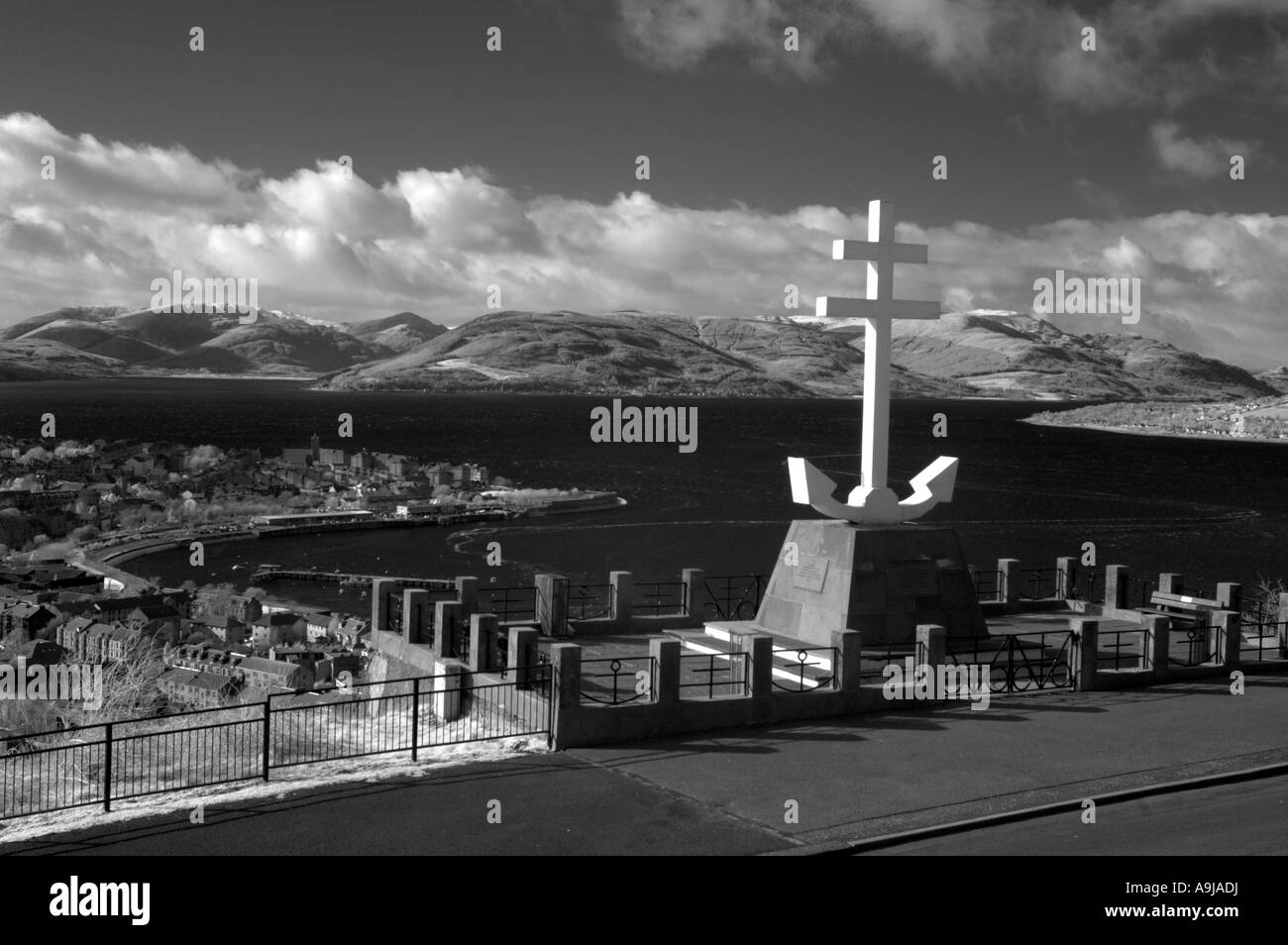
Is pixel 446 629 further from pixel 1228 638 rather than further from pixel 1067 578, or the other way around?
pixel 1067 578

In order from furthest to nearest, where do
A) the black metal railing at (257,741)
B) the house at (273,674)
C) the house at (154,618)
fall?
the house at (154,618)
the house at (273,674)
the black metal railing at (257,741)

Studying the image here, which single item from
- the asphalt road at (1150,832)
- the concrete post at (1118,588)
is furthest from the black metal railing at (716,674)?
the concrete post at (1118,588)

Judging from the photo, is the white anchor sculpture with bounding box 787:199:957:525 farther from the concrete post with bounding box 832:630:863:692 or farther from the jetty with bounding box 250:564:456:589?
the jetty with bounding box 250:564:456:589

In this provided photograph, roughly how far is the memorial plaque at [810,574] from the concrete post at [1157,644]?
179 inches

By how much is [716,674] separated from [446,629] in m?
3.70

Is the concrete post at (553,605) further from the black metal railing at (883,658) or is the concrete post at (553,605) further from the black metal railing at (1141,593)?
the black metal railing at (1141,593)

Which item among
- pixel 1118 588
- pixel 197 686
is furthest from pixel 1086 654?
pixel 197 686

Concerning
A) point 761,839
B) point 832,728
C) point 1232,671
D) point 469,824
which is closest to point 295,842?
point 469,824

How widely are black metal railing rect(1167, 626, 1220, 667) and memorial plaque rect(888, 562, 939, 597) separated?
353 cm

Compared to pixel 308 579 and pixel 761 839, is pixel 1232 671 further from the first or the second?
pixel 308 579

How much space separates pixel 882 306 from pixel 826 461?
378 ft

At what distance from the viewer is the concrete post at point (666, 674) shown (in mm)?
14039

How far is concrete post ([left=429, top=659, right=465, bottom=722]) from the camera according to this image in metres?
15.5

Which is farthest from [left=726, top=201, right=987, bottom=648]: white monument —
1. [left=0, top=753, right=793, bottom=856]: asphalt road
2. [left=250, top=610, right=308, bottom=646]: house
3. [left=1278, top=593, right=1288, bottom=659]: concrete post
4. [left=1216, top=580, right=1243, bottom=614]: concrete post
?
[left=250, top=610, right=308, bottom=646]: house
